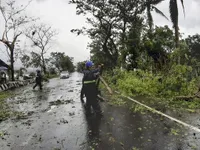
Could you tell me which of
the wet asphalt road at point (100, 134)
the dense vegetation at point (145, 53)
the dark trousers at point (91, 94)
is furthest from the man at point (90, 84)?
the dense vegetation at point (145, 53)

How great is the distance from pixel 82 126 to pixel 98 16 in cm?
2787

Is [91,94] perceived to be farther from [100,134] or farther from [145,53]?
[145,53]

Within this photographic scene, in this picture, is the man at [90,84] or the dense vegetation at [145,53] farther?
the dense vegetation at [145,53]

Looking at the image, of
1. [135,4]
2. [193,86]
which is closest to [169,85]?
[193,86]

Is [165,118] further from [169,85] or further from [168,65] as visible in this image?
[168,65]

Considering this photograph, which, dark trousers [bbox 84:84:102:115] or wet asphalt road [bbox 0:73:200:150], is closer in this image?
wet asphalt road [bbox 0:73:200:150]

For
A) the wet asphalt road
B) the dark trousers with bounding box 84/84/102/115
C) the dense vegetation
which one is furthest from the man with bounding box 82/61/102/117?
the dense vegetation

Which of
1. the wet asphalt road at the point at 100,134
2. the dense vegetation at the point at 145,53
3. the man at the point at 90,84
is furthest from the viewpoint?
the dense vegetation at the point at 145,53

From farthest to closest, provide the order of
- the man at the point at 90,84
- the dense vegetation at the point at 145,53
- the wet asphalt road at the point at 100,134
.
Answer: the dense vegetation at the point at 145,53
the man at the point at 90,84
the wet asphalt road at the point at 100,134

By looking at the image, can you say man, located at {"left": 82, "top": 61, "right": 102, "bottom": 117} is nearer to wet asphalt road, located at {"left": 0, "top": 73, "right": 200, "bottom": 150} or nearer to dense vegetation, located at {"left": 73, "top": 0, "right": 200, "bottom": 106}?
wet asphalt road, located at {"left": 0, "top": 73, "right": 200, "bottom": 150}

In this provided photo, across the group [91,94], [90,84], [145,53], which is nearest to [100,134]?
[91,94]

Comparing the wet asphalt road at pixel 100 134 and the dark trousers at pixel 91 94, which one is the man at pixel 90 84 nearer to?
the dark trousers at pixel 91 94

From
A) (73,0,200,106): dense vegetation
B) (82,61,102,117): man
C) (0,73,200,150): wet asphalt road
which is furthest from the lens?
(73,0,200,106): dense vegetation

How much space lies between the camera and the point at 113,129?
307 inches
